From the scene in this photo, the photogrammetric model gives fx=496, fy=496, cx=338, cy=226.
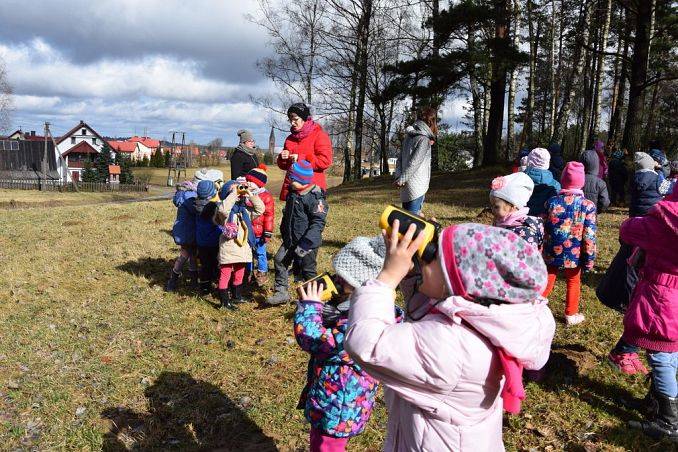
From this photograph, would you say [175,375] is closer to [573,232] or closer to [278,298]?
[278,298]

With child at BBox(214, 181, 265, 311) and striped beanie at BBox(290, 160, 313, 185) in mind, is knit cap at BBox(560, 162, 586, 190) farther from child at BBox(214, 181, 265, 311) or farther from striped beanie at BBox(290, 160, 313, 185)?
child at BBox(214, 181, 265, 311)

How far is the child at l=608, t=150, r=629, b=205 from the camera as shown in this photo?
13.0 m

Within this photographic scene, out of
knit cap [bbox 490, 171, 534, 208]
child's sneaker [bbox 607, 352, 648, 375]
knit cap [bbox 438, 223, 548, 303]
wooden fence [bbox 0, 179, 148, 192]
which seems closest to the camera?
knit cap [bbox 438, 223, 548, 303]

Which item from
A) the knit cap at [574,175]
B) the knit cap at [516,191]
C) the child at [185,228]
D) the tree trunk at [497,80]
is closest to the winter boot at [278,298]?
the child at [185,228]

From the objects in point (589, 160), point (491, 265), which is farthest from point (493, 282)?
point (589, 160)

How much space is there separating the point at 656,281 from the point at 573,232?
5.80ft

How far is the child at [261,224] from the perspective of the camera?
6.72 metres

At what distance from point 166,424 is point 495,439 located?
10.4 feet

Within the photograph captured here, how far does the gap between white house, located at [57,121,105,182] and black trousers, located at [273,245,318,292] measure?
258 feet

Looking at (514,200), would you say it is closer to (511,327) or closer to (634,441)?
(634,441)

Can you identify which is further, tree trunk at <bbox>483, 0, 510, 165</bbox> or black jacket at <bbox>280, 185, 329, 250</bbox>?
tree trunk at <bbox>483, 0, 510, 165</bbox>

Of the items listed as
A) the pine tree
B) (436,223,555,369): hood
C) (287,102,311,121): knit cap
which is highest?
(287,102,311,121): knit cap

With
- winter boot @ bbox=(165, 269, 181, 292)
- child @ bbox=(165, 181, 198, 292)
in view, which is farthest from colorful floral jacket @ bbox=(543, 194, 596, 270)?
winter boot @ bbox=(165, 269, 181, 292)

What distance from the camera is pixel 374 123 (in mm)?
33062
